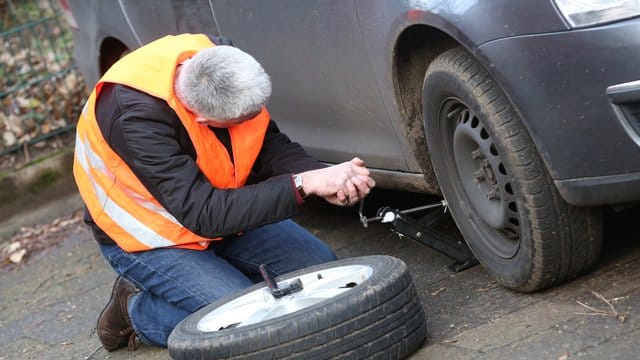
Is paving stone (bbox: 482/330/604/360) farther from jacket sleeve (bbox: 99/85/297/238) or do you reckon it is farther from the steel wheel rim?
jacket sleeve (bbox: 99/85/297/238)

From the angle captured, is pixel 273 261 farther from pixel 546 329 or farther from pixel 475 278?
pixel 546 329

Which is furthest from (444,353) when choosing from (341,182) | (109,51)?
(109,51)

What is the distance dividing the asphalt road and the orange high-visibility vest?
0.44m

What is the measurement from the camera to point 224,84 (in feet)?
11.1

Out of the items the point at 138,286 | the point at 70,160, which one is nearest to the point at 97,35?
the point at 70,160

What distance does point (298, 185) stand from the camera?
3457mm

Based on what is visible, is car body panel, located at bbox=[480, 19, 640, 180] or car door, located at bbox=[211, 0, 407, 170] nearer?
car body panel, located at bbox=[480, 19, 640, 180]

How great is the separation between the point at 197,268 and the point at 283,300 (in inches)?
18.0

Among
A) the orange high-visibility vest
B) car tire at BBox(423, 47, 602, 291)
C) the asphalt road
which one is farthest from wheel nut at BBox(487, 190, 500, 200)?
the orange high-visibility vest

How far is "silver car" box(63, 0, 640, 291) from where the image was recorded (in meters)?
2.85

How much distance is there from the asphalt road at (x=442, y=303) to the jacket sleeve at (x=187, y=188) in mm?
581

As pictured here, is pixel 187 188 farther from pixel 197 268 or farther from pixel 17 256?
pixel 17 256

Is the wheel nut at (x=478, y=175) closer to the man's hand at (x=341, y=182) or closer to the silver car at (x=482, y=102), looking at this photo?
the silver car at (x=482, y=102)

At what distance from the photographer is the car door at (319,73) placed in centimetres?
364
